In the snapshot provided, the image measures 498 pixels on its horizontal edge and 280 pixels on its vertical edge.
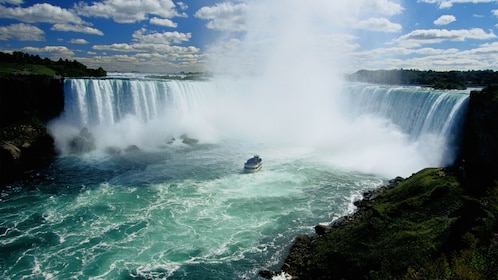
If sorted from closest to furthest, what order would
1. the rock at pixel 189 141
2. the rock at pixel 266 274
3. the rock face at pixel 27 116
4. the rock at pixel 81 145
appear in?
the rock at pixel 266 274
the rock face at pixel 27 116
the rock at pixel 81 145
the rock at pixel 189 141

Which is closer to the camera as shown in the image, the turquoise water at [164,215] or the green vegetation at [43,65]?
the turquoise water at [164,215]

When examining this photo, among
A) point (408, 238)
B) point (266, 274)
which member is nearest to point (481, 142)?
point (408, 238)

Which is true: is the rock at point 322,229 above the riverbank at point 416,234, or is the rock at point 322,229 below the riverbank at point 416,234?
below


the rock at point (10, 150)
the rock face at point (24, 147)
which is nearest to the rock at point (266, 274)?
the rock face at point (24, 147)

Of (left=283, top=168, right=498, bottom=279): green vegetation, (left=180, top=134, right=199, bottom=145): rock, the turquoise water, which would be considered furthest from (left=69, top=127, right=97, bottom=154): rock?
(left=283, top=168, right=498, bottom=279): green vegetation

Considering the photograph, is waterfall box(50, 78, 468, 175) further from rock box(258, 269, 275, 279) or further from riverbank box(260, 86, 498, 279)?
rock box(258, 269, 275, 279)

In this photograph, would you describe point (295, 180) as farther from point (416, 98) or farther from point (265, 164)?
point (416, 98)

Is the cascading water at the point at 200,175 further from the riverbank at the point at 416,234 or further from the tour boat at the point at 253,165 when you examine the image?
the riverbank at the point at 416,234

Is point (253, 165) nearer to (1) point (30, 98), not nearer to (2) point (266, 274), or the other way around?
(2) point (266, 274)
